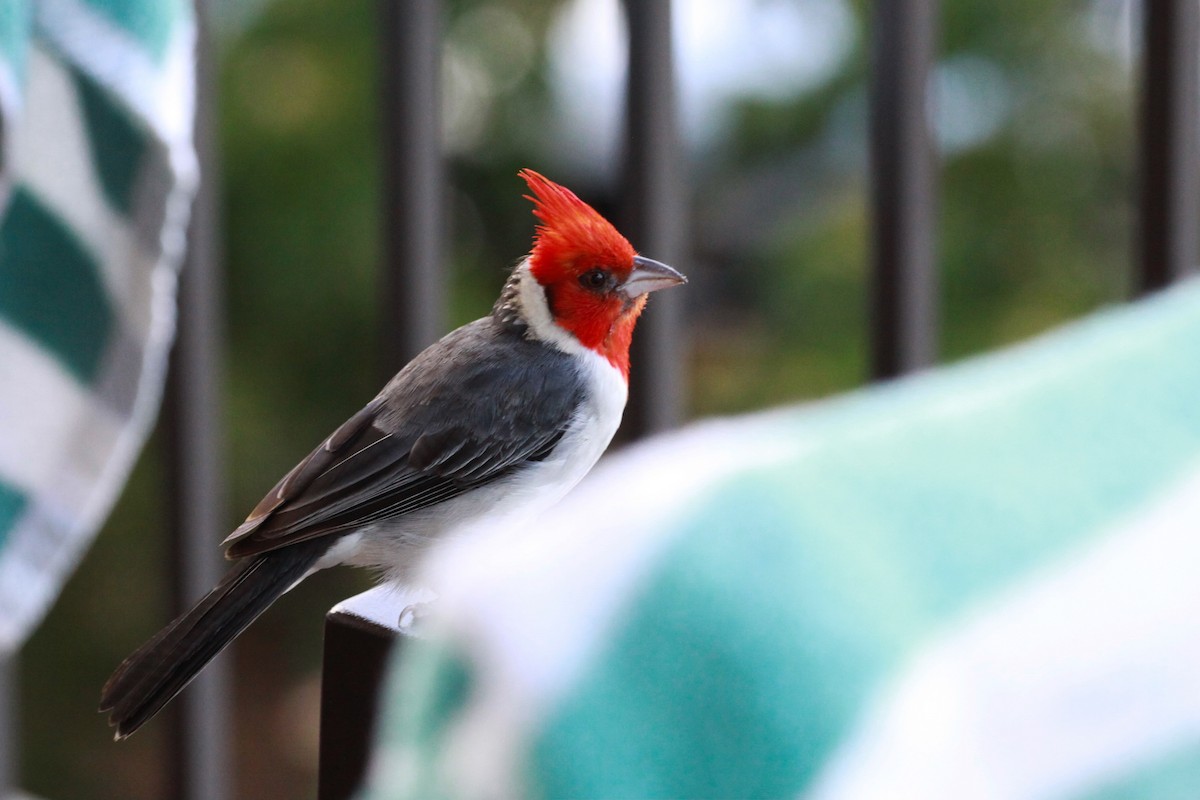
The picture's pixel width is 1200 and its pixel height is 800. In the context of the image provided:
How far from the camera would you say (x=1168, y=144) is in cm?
77

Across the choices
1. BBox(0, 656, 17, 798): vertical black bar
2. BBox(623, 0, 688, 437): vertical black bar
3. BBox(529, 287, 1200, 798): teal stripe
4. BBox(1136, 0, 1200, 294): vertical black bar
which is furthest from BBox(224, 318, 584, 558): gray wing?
BBox(0, 656, 17, 798): vertical black bar

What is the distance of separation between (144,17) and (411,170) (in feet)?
0.45

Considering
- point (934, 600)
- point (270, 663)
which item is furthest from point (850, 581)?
point (270, 663)

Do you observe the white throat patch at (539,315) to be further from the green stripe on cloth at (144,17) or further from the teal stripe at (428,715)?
the teal stripe at (428,715)

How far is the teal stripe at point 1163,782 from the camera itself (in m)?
0.19

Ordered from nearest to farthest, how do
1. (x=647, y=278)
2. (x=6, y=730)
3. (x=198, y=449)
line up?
(x=647, y=278) < (x=198, y=449) < (x=6, y=730)

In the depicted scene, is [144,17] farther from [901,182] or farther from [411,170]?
[901,182]

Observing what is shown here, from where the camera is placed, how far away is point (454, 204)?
2.83 feet

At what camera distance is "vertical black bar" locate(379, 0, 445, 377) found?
25.3 inches

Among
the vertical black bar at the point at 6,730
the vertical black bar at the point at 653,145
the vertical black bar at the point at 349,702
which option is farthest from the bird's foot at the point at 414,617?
the vertical black bar at the point at 6,730

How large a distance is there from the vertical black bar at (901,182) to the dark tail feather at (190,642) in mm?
423

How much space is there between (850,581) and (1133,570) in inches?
1.9

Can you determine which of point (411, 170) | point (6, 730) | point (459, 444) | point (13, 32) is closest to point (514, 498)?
point (459, 444)

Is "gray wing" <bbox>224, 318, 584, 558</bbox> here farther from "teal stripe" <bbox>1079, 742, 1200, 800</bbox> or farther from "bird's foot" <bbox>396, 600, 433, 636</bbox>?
"teal stripe" <bbox>1079, 742, 1200, 800</bbox>
